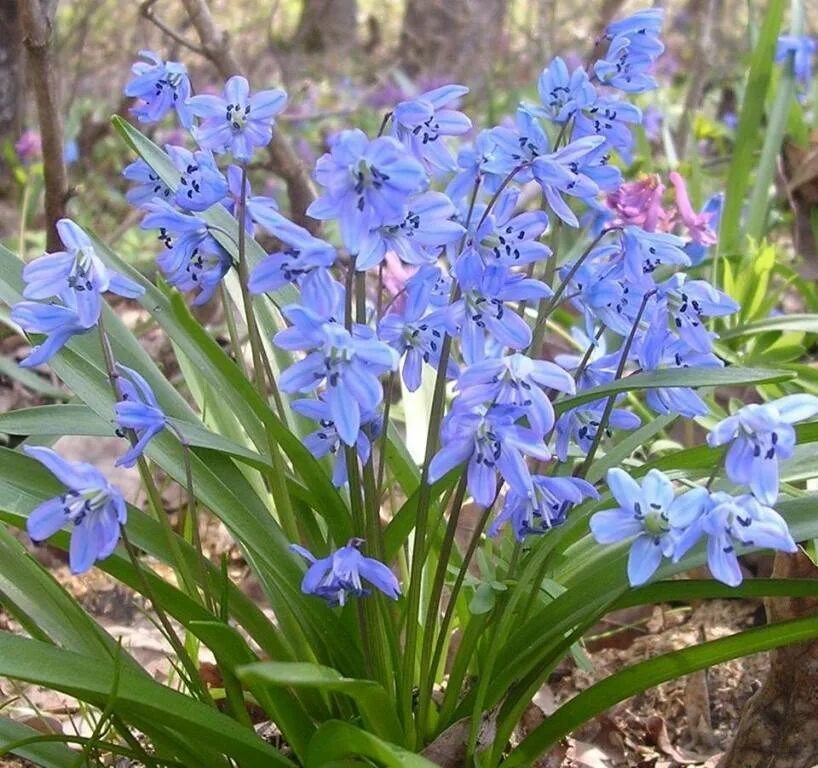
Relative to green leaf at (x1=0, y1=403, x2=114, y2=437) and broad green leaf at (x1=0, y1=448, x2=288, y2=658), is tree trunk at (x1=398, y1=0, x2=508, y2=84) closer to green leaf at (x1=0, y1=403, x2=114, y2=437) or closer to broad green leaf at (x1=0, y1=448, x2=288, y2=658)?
green leaf at (x1=0, y1=403, x2=114, y2=437)

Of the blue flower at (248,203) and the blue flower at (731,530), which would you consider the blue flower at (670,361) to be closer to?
the blue flower at (731,530)

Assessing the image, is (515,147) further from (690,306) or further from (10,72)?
(10,72)

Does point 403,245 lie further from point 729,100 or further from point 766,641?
point 729,100

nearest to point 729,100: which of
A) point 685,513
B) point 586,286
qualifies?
point 586,286

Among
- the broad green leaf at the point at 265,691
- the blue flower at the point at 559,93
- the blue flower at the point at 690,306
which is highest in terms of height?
the blue flower at the point at 559,93

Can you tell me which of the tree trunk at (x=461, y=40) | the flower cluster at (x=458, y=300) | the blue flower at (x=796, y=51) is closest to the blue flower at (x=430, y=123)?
the flower cluster at (x=458, y=300)

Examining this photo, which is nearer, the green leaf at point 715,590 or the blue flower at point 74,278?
the blue flower at point 74,278

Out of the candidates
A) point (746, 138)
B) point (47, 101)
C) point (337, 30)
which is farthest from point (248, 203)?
point (337, 30)
